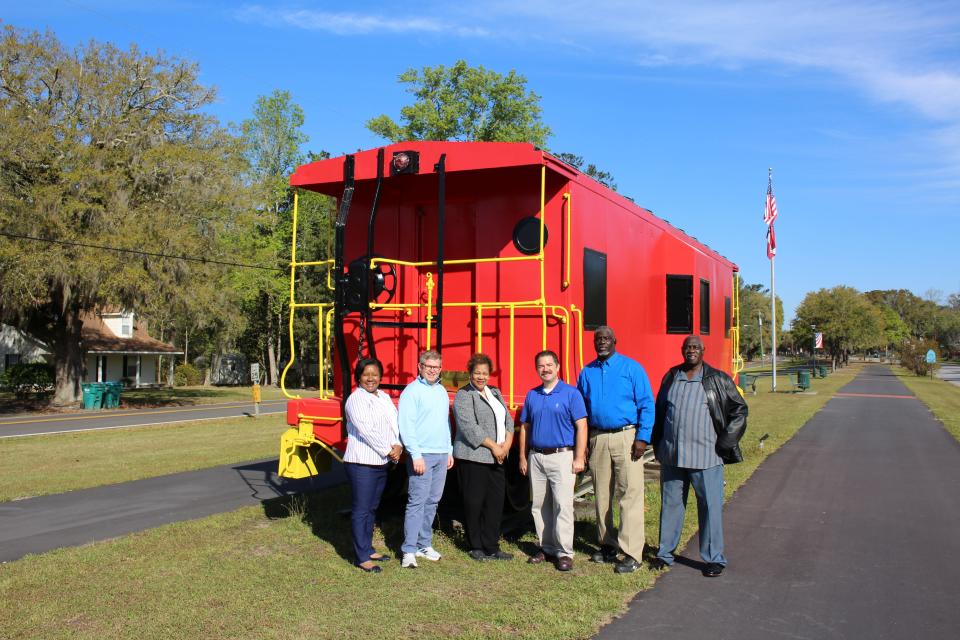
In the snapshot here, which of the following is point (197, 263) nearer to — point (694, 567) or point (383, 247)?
point (383, 247)

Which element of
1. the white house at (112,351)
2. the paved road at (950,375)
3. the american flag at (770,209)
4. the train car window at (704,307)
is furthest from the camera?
the paved road at (950,375)

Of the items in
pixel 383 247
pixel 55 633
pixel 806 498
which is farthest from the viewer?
pixel 806 498

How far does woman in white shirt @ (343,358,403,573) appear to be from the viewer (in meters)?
5.88

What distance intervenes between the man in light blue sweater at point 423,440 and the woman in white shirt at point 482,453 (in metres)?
0.16

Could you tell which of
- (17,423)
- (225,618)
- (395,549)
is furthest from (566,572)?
(17,423)

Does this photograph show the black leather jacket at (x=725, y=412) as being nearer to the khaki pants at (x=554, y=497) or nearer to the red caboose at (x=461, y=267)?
the khaki pants at (x=554, y=497)

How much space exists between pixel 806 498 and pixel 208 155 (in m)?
24.0

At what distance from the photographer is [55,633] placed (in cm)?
465

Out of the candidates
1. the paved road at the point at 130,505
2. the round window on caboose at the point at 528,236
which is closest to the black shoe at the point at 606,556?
the round window on caboose at the point at 528,236

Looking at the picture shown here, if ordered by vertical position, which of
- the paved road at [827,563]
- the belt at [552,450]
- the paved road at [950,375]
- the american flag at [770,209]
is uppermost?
the american flag at [770,209]

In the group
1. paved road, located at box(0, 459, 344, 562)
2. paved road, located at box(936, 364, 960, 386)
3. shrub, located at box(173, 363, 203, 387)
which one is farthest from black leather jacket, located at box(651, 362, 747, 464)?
shrub, located at box(173, 363, 203, 387)

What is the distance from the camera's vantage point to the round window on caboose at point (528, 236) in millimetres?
6883

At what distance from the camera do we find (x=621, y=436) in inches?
235

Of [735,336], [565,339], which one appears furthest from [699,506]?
[735,336]
